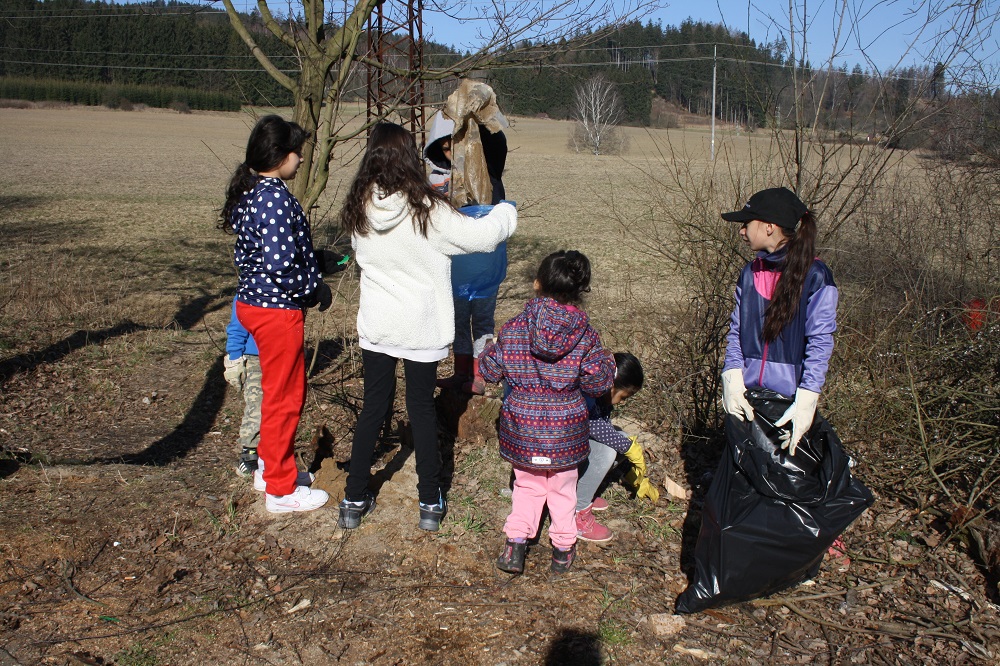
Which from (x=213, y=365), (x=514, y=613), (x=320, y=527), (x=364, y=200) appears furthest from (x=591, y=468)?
(x=213, y=365)

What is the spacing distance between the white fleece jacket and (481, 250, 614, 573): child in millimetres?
297

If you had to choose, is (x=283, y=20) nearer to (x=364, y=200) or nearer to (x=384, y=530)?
(x=364, y=200)

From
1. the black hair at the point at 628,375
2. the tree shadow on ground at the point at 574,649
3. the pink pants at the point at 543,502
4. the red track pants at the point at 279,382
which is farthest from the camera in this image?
the black hair at the point at 628,375

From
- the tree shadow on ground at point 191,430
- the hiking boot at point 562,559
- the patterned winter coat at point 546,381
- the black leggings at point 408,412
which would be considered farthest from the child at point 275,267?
the tree shadow on ground at point 191,430

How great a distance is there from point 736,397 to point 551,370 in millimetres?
702

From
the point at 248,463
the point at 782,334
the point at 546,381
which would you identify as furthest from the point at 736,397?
the point at 248,463

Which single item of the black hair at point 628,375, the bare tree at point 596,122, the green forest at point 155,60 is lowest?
the black hair at point 628,375

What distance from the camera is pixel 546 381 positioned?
2955 mm

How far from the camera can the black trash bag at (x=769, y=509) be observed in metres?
2.78

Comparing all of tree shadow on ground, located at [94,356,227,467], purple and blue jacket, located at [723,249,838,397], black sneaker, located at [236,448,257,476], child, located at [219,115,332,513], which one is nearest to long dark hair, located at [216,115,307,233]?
child, located at [219,115,332,513]

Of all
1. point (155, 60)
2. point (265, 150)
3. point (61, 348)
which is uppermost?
point (155, 60)

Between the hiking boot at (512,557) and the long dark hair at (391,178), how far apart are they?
4.33 ft

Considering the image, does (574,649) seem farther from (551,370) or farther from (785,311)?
(785,311)

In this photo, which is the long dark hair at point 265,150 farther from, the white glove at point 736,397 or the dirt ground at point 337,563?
the white glove at point 736,397
